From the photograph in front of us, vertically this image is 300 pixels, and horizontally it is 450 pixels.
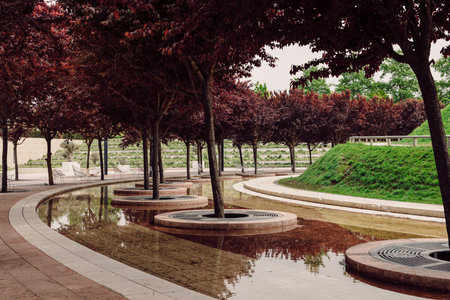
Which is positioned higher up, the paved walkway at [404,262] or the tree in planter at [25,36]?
the tree in planter at [25,36]

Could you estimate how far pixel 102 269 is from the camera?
586 cm

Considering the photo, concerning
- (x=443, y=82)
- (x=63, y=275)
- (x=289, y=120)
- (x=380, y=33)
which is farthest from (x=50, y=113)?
(x=443, y=82)

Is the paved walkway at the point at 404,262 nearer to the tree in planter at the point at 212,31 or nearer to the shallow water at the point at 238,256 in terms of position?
the shallow water at the point at 238,256

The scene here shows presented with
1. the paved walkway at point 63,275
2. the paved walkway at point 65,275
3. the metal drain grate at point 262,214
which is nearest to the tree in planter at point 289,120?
the metal drain grate at point 262,214

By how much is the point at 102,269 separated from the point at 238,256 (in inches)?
90.9

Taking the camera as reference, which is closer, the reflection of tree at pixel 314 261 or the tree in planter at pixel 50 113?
the reflection of tree at pixel 314 261

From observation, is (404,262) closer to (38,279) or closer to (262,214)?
(38,279)

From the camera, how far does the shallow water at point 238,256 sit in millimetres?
5430

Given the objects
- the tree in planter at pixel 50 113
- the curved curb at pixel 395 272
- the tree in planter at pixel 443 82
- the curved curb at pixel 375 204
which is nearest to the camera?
the curved curb at pixel 395 272

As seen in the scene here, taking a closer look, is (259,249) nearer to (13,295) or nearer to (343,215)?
(13,295)

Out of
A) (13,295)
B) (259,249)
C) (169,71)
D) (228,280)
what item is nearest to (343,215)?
(259,249)

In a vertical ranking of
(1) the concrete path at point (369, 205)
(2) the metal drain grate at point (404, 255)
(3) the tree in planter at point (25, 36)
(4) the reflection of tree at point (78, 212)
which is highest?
(3) the tree in planter at point (25, 36)

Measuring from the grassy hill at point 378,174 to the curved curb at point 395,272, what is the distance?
893cm

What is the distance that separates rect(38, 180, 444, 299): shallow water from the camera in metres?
5.43
